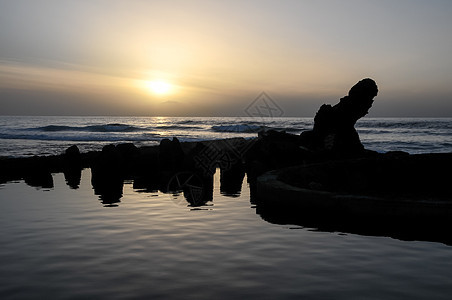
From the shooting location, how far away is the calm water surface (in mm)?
4965

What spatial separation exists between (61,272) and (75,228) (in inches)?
105

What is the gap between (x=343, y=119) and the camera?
19656 millimetres

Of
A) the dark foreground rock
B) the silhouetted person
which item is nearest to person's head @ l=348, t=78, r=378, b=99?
the silhouetted person

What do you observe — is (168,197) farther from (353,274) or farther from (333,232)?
(353,274)

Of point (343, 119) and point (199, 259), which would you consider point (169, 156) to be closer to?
point (343, 119)

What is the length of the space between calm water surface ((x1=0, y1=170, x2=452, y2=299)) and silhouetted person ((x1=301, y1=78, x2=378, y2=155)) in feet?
35.0

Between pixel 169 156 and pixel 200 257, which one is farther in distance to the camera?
pixel 169 156

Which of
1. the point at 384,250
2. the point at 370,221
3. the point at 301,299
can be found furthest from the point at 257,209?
the point at 301,299

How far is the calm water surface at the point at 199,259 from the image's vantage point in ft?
16.3

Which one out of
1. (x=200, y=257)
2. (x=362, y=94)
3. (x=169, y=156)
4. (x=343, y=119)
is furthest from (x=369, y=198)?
(x=362, y=94)

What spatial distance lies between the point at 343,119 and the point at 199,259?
1484cm

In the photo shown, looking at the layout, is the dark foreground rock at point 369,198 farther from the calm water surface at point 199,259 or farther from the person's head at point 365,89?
the person's head at point 365,89

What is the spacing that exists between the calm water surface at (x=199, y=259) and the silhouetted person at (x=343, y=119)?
420 inches

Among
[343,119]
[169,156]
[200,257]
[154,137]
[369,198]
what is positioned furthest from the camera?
[154,137]
